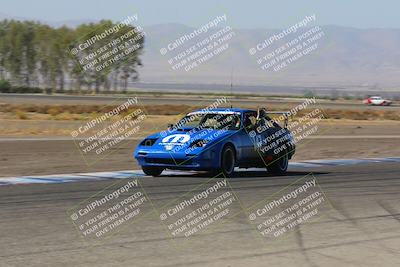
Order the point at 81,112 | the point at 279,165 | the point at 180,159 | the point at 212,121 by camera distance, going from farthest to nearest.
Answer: the point at 81,112
the point at 279,165
the point at 212,121
the point at 180,159

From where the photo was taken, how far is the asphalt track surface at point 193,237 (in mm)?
7098

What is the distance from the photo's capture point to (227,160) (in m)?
14.6

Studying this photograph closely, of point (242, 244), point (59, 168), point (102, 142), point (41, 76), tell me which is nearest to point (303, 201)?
point (242, 244)

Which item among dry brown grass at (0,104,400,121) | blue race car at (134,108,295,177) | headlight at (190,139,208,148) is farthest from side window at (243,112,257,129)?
dry brown grass at (0,104,400,121)

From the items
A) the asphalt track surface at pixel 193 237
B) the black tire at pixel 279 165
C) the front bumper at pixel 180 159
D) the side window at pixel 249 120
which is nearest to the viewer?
the asphalt track surface at pixel 193 237

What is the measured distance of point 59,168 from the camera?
16797 mm

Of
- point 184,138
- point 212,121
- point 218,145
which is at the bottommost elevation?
point 218,145

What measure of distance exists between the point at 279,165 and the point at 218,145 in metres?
2.33

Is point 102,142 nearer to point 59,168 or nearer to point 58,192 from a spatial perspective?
point 59,168

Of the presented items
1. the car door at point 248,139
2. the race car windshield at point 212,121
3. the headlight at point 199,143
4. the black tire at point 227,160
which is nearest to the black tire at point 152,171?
the race car windshield at point 212,121

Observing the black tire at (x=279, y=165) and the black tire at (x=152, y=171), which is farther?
the black tire at (x=279, y=165)

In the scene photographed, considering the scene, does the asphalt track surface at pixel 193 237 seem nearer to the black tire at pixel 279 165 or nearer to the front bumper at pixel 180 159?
the front bumper at pixel 180 159

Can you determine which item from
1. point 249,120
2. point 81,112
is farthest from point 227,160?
point 81,112

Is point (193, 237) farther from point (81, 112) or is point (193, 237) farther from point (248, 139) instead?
point (81, 112)
